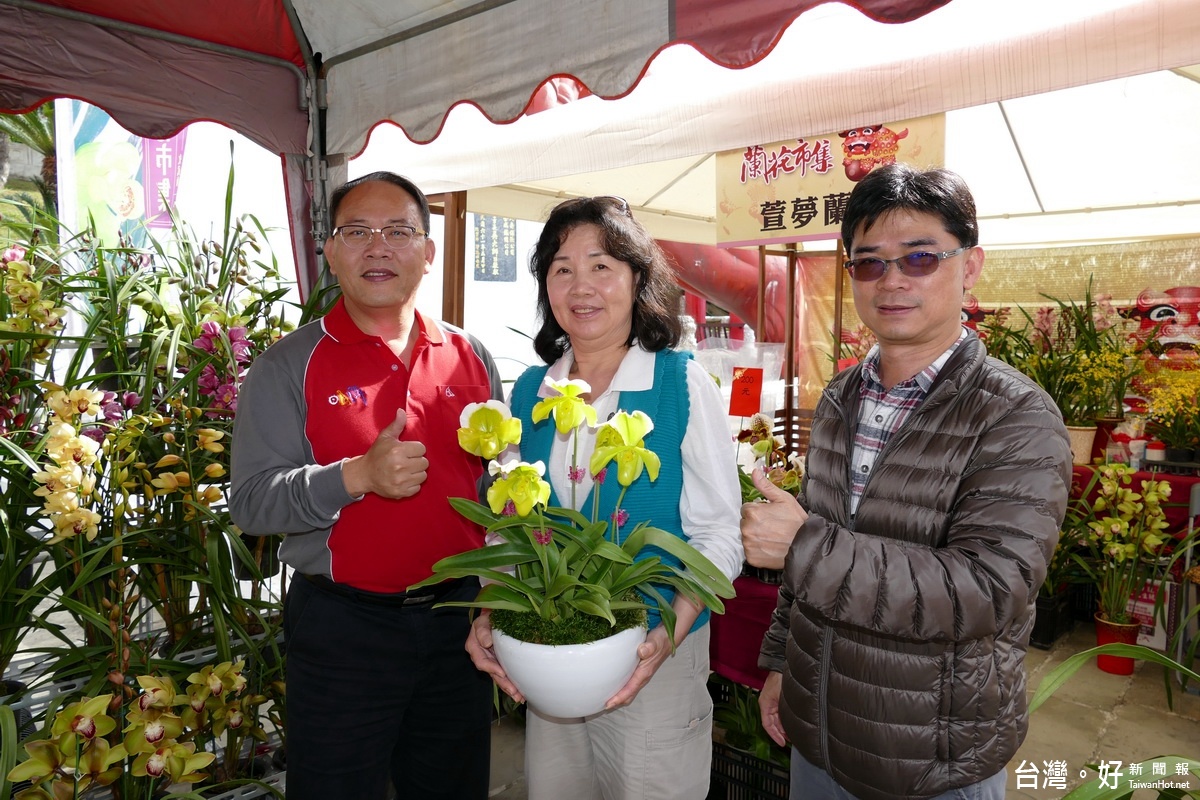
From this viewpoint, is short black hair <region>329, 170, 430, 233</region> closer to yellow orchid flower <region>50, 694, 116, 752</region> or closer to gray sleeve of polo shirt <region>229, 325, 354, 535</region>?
gray sleeve of polo shirt <region>229, 325, 354, 535</region>

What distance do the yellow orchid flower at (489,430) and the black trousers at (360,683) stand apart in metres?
0.65

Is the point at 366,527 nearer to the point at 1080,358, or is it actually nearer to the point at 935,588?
the point at 935,588

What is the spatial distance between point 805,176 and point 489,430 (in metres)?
3.41

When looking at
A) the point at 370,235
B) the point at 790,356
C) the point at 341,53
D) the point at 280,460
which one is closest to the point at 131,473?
the point at 280,460

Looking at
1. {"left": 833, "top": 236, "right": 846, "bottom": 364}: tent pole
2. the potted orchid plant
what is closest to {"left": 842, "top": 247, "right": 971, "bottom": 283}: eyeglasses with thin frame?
the potted orchid plant

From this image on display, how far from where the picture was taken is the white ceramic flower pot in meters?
1.03

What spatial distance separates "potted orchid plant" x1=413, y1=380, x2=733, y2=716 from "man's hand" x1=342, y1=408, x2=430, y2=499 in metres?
0.19

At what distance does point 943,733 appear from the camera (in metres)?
1.16

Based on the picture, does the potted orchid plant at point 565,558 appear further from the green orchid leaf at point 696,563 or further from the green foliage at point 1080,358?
the green foliage at point 1080,358

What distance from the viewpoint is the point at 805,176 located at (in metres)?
3.99

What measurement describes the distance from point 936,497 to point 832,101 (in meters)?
1.48

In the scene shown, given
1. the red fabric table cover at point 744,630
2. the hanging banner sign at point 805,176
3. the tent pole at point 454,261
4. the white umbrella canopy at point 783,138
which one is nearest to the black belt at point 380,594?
the red fabric table cover at point 744,630

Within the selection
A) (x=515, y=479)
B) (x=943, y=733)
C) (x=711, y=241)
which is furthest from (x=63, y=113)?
(x=943, y=733)

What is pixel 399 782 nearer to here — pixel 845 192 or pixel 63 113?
pixel 845 192
